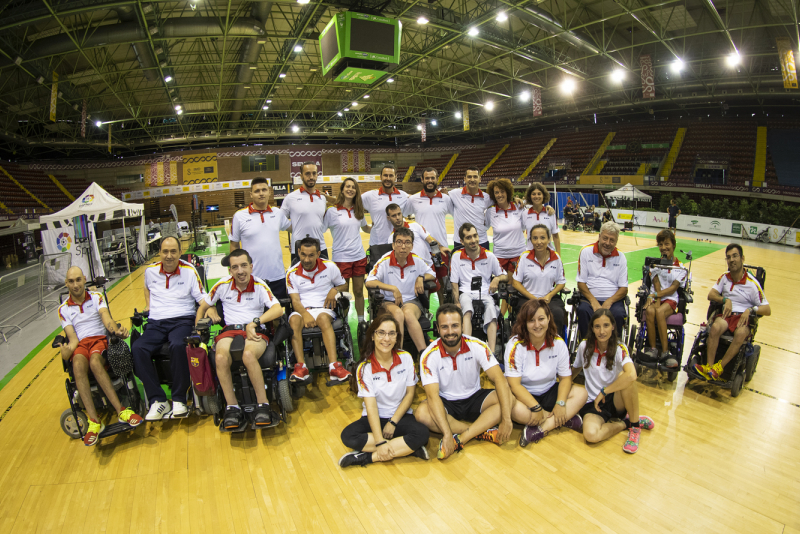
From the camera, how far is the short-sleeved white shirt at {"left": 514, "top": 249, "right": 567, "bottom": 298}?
3.96 meters

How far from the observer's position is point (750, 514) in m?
2.27

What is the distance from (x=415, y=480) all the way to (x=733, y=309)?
3215mm

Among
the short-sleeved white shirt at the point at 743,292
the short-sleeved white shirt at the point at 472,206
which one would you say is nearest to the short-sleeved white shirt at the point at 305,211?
the short-sleeved white shirt at the point at 472,206

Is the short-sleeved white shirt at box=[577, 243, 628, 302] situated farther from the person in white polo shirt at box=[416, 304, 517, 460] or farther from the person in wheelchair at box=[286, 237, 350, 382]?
the person in wheelchair at box=[286, 237, 350, 382]

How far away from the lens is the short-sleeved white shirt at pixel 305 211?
4.57 meters

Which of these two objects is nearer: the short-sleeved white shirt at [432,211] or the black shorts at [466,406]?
the black shorts at [466,406]

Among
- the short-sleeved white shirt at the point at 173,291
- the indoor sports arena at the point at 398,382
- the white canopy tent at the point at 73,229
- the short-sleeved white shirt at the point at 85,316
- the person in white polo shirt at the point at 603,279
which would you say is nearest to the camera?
the indoor sports arena at the point at 398,382

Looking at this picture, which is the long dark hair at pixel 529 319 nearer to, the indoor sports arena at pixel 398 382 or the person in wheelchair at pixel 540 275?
the indoor sports arena at pixel 398 382

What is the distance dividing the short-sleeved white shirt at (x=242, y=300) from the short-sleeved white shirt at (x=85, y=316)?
0.92 meters

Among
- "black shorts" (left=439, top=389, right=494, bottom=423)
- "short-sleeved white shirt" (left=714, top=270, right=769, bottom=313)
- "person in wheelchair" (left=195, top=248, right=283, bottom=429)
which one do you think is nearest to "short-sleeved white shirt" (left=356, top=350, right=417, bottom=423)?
"black shorts" (left=439, top=389, right=494, bottom=423)

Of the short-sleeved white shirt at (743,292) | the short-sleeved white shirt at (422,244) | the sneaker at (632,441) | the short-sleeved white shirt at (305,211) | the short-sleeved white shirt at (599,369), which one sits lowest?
the sneaker at (632,441)

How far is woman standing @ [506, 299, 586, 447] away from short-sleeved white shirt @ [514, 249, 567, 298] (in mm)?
1017

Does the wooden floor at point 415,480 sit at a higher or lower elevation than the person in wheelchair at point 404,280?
lower

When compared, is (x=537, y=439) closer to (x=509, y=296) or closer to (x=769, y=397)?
(x=509, y=296)
